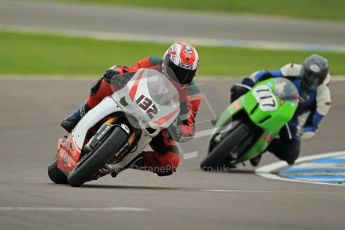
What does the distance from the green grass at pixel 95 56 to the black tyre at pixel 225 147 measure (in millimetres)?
8040

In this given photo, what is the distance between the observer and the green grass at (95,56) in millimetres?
20516

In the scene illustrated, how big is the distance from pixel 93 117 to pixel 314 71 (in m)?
4.17

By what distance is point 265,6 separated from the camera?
100.0 ft

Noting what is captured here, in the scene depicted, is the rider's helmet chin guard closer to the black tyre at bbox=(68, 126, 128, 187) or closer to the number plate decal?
the number plate decal

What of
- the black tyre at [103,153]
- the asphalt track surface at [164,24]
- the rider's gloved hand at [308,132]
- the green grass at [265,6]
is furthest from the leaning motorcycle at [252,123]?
the green grass at [265,6]

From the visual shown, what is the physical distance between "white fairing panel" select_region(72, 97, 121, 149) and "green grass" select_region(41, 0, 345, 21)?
68.2ft

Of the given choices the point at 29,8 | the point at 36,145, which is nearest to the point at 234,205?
the point at 36,145

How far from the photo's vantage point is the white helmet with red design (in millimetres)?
9172

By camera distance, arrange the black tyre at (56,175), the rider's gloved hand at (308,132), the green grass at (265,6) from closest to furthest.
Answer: the black tyre at (56,175), the rider's gloved hand at (308,132), the green grass at (265,6)

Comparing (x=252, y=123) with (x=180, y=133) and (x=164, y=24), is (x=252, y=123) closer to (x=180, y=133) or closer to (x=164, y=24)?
(x=180, y=133)

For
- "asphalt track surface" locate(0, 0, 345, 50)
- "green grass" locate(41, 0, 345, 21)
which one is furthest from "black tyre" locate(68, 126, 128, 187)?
"green grass" locate(41, 0, 345, 21)

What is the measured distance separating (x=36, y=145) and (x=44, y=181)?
3.43 meters

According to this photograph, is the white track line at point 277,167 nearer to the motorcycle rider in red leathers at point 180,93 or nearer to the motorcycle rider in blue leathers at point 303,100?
the motorcycle rider in blue leathers at point 303,100

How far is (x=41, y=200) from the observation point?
762cm
